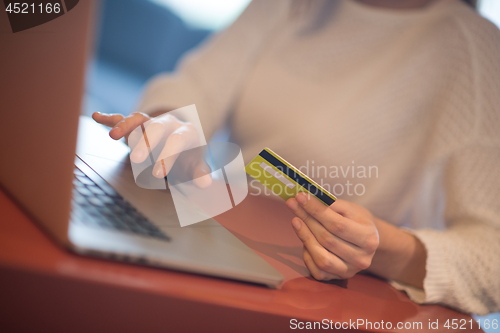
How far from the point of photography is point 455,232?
0.50 meters

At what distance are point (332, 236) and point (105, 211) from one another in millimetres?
241

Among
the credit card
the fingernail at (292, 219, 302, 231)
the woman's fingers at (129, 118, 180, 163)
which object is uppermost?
the credit card

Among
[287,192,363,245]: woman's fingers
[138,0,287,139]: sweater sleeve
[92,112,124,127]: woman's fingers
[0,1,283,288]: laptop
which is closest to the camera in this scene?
[0,1,283,288]: laptop

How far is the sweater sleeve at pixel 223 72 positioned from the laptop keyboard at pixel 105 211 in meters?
0.59

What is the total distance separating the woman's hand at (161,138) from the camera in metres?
0.40

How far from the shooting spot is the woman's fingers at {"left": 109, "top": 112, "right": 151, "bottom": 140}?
0.42 metres

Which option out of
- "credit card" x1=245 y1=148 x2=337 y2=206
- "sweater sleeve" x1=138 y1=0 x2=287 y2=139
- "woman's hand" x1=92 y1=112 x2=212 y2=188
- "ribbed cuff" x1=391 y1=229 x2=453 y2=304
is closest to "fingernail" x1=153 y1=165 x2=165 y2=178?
"woman's hand" x1=92 y1=112 x2=212 y2=188

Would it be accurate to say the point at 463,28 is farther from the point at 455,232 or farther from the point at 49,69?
the point at 49,69

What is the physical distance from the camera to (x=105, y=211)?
26 cm

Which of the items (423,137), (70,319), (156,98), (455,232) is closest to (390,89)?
(423,137)

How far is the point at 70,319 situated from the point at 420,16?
89 cm

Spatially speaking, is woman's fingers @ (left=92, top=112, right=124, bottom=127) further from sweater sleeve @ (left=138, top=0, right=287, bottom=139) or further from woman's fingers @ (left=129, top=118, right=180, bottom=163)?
sweater sleeve @ (left=138, top=0, right=287, bottom=139)

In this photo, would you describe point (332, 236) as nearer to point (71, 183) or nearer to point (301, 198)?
point (301, 198)

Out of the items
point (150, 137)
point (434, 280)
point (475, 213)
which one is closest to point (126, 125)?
point (150, 137)
